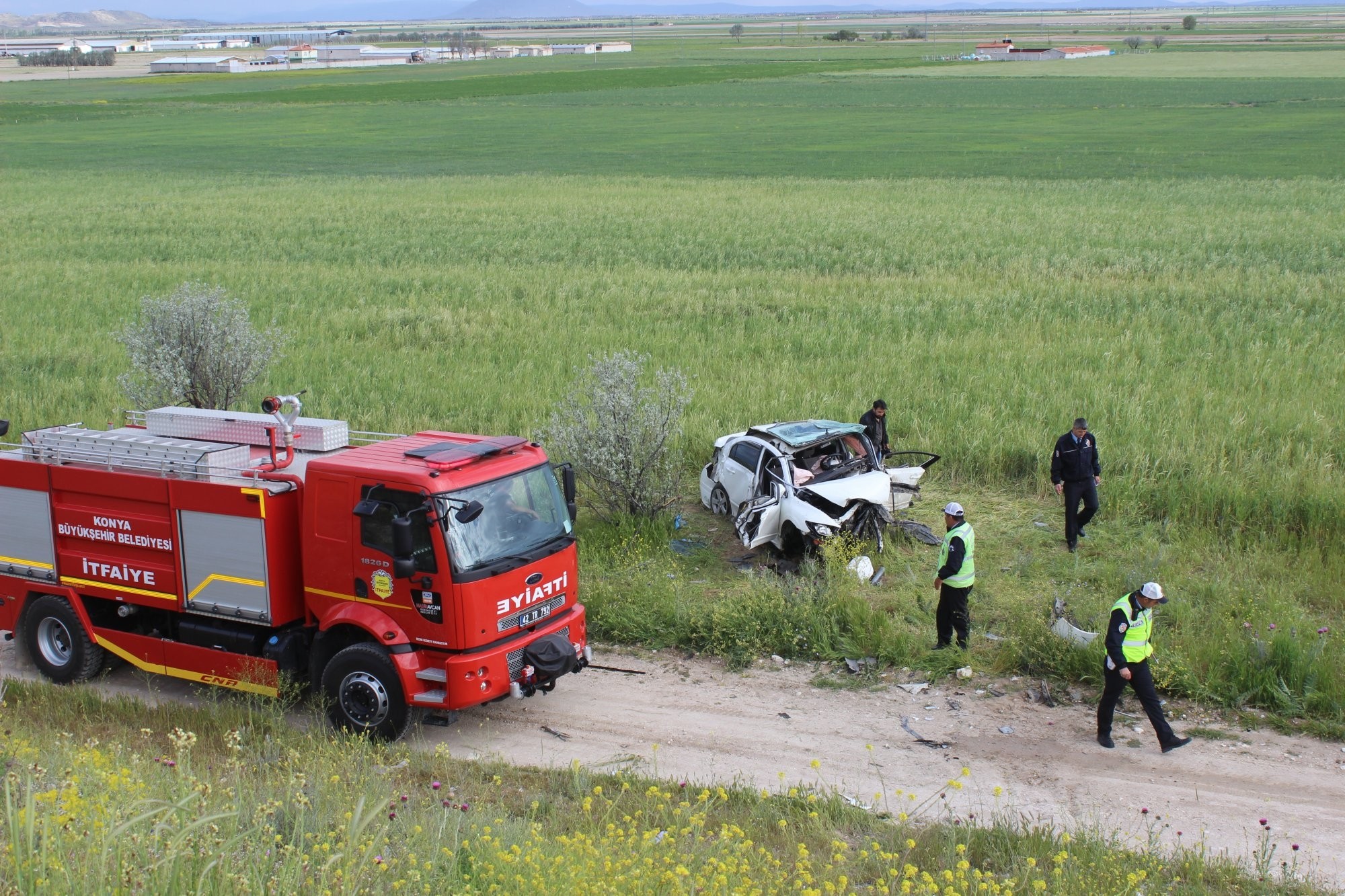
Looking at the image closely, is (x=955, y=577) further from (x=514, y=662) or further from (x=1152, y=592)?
(x=514, y=662)

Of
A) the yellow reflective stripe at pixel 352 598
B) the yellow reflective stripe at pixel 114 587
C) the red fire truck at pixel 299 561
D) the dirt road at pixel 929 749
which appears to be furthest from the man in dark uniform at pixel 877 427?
the yellow reflective stripe at pixel 114 587

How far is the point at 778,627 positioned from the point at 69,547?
6.83 metres

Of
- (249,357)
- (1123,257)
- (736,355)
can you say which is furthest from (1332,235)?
(249,357)

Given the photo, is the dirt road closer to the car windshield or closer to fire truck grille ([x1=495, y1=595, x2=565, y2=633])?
fire truck grille ([x1=495, y1=595, x2=565, y2=633])

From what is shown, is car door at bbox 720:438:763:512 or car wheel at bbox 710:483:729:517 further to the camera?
car wheel at bbox 710:483:729:517

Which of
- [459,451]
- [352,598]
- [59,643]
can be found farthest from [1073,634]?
[59,643]

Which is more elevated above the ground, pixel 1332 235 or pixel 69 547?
pixel 1332 235

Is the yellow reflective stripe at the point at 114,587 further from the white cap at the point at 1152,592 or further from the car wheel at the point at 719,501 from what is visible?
the white cap at the point at 1152,592

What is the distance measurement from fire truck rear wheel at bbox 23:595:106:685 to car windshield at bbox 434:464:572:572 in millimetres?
4296

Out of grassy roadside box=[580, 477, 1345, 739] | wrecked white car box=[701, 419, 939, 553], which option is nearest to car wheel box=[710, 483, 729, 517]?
wrecked white car box=[701, 419, 939, 553]

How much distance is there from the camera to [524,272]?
1313 inches

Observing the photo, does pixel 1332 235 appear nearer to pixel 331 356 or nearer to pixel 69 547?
pixel 331 356

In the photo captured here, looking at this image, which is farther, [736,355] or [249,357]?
[736,355]

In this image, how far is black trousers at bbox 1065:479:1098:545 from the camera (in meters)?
14.2
